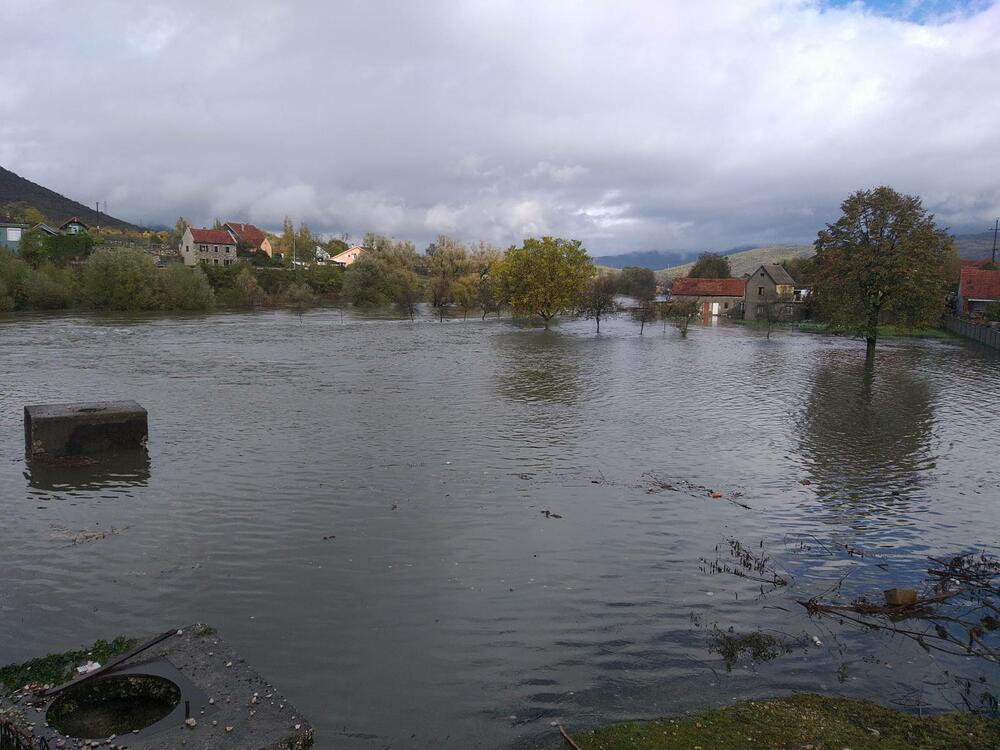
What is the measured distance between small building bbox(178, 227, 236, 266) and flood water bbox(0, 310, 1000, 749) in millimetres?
111942

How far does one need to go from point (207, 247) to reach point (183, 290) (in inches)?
2062

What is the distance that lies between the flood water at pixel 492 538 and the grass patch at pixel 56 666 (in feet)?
3.27

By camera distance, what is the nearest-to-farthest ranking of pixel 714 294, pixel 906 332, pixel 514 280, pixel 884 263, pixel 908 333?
pixel 884 263 → pixel 906 332 → pixel 908 333 → pixel 514 280 → pixel 714 294

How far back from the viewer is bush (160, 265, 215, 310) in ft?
271

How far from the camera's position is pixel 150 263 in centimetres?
8325

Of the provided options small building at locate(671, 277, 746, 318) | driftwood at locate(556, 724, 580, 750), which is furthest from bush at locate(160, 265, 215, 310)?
driftwood at locate(556, 724, 580, 750)

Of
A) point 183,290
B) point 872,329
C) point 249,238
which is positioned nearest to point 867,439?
point 872,329

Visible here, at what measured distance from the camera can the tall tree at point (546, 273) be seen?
66375 millimetres

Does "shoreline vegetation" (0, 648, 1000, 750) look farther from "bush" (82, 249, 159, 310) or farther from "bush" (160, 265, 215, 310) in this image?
"bush" (160, 265, 215, 310)

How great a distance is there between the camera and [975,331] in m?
57.0

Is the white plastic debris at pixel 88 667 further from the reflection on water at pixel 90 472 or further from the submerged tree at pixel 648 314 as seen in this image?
the submerged tree at pixel 648 314

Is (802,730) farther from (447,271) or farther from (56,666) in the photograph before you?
(447,271)

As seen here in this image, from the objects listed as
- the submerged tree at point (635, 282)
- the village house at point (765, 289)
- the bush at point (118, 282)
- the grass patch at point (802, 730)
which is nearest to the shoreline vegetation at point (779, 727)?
the grass patch at point (802, 730)

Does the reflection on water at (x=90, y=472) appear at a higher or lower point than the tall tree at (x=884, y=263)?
lower
